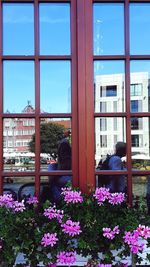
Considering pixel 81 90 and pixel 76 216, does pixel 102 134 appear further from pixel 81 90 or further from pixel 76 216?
pixel 76 216

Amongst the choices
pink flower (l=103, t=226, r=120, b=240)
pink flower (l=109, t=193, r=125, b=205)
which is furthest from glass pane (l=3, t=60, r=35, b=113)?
pink flower (l=103, t=226, r=120, b=240)

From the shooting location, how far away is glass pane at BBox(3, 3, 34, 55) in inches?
124

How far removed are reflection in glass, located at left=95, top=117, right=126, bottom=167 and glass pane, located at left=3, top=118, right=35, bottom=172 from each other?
472 millimetres

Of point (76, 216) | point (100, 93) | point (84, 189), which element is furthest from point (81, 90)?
point (76, 216)

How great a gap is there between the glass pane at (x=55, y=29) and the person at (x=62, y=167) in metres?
0.63

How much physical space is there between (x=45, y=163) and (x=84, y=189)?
34 cm

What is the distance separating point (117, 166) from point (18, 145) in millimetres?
741

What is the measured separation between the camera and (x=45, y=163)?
311 cm

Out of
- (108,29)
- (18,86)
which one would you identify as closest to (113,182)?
(18,86)

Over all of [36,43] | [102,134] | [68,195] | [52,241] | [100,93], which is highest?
[36,43]

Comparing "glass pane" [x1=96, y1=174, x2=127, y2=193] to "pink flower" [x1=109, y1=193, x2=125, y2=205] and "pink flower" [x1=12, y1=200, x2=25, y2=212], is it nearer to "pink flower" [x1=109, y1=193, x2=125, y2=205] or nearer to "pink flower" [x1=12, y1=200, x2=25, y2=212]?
"pink flower" [x1=109, y1=193, x2=125, y2=205]

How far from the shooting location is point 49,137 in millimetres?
3150

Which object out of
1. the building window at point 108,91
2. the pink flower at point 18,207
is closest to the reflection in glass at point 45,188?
the pink flower at point 18,207

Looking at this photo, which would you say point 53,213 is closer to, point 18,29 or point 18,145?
point 18,145
